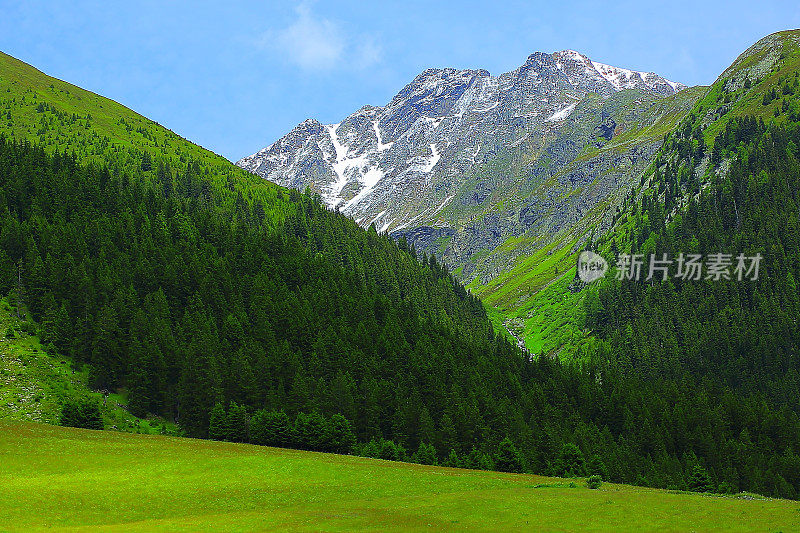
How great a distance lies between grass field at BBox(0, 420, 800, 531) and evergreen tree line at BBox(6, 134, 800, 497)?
30.3 m

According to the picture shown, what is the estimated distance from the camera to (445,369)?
5477 inches

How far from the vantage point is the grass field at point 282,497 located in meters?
38.4

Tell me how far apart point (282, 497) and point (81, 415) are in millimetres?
46846

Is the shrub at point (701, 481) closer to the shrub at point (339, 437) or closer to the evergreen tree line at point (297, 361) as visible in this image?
the evergreen tree line at point (297, 361)

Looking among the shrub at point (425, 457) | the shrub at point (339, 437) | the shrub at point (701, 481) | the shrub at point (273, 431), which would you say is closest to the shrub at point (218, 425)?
the shrub at point (273, 431)

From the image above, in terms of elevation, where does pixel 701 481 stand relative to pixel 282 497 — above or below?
below

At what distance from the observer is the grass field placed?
3844 cm

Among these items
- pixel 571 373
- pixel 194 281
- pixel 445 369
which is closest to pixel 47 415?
pixel 194 281

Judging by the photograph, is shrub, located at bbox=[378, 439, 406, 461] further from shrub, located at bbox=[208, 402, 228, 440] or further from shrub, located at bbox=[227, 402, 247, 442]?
shrub, located at bbox=[208, 402, 228, 440]

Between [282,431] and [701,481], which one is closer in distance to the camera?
[701,481]

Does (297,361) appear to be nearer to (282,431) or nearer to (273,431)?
(282,431)

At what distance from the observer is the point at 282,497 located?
48.8 m

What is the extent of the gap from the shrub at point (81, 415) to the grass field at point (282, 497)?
49.8ft

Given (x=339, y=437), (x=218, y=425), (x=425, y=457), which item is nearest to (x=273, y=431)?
(x=218, y=425)
